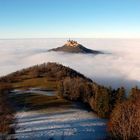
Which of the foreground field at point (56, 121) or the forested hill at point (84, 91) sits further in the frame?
the forested hill at point (84, 91)

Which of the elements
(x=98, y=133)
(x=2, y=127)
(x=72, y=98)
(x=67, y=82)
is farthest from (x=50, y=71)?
(x=2, y=127)

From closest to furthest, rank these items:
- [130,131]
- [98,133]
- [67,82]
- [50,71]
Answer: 1. [130,131]
2. [98,133]
3. [67,82]
4. [50,71]

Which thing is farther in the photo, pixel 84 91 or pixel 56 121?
pixel 84 91

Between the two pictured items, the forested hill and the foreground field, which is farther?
the forested hill

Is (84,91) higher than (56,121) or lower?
lower

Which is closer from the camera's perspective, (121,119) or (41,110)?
(121,119)

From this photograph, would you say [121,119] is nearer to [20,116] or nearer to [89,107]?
[20,116]

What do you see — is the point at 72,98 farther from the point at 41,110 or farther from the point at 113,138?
the point at 113,138

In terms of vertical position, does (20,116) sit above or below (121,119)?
below

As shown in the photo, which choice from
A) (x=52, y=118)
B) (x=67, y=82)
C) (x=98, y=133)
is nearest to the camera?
(x=98, y=133)
